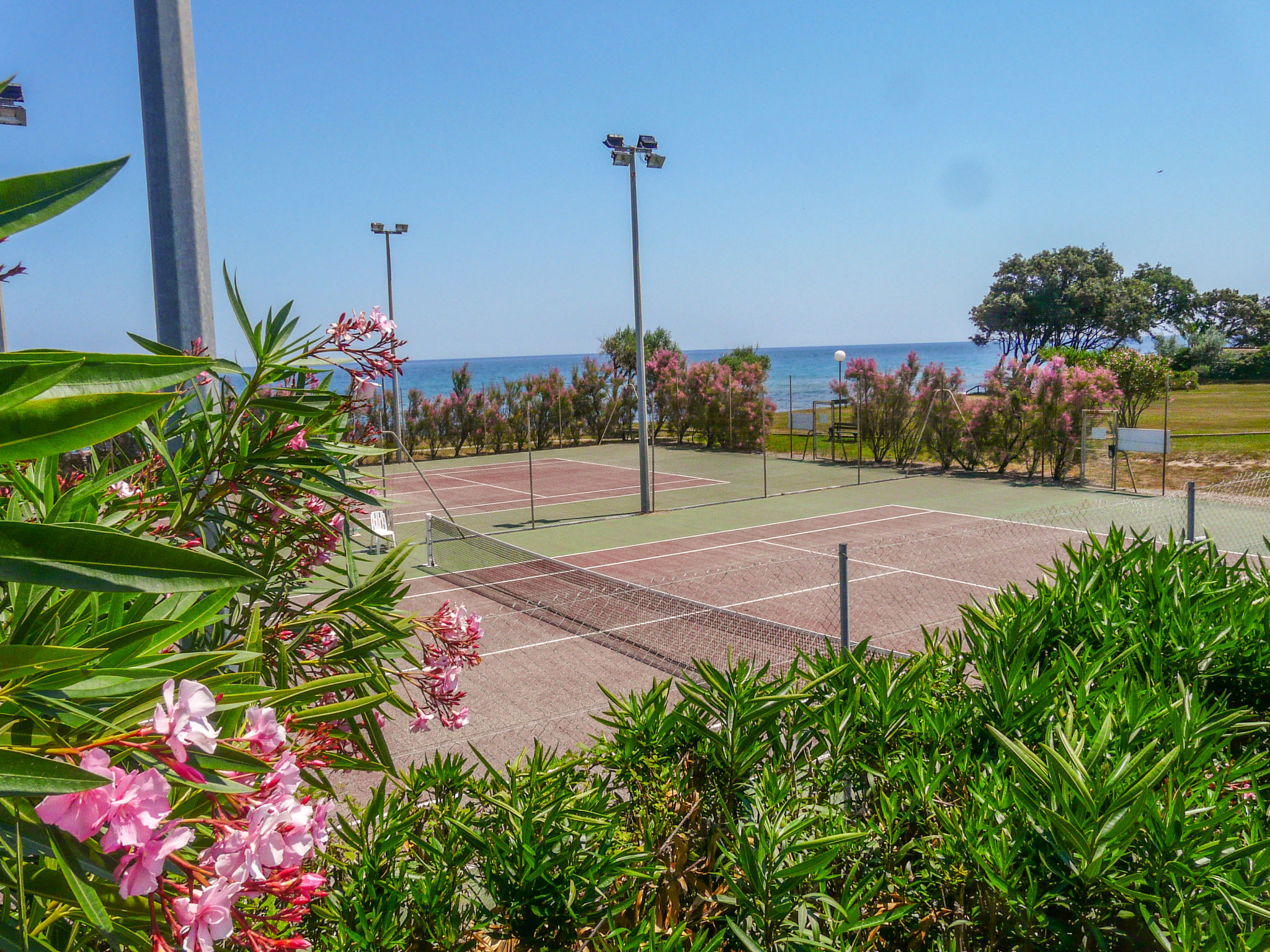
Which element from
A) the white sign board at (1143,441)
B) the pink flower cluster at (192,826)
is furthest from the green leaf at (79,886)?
the white sign board at (1143,441)

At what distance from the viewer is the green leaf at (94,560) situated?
3.35 feet

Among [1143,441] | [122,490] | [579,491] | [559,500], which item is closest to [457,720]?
[122,490]

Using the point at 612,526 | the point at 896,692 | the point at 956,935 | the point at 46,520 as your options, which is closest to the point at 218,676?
the point at 46,520

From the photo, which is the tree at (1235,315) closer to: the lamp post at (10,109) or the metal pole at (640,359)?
the metal pole at (640,359)

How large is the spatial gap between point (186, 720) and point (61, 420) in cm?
39

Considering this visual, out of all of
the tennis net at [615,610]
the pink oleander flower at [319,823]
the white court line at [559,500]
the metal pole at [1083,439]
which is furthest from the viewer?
the metal pole at [1083,439]

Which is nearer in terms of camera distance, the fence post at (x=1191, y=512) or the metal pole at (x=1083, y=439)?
the fence post at (x=1191, y=512)

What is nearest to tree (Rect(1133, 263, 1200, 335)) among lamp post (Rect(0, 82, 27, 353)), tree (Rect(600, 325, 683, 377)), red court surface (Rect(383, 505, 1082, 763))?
tree (Rect(600, 325, 683, 377))

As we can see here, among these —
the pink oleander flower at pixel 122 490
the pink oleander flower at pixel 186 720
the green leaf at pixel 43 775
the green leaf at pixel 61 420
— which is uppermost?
the green leaf at pixel 61 420

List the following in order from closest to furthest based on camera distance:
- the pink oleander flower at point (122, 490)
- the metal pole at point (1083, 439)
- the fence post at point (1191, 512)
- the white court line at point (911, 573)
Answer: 1. the pink oleander flower at point (122, 490)
2. the fence post at point (1191, 512)
3. the white court line at point (911, 573)
4. the metal pole at point (1083, 439)

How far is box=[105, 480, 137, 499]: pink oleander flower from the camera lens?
7.74 feet

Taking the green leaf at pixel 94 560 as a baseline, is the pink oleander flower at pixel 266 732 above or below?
below

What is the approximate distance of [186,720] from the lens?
0.96 metres

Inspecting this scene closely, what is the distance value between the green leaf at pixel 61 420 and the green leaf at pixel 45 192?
445 millimetres
